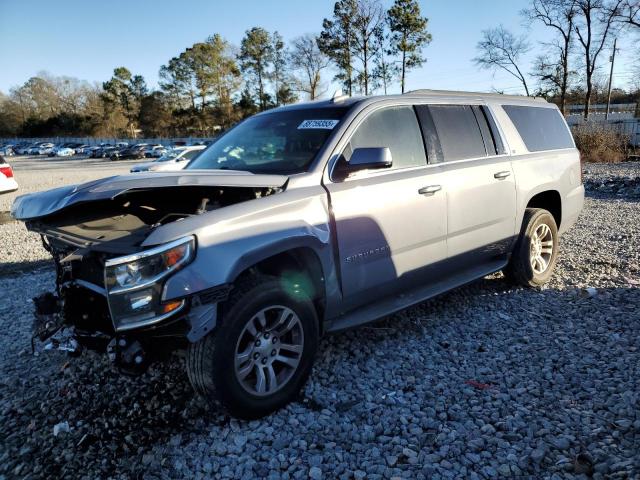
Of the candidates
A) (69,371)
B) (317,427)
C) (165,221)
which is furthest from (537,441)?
(69,371)

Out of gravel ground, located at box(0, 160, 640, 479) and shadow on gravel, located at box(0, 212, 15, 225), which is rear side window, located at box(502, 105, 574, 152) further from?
shadow on gravel, located at box(0, 212, 15, 225)

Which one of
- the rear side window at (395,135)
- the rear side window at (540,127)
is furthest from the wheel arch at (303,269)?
the rear side window at (540,127)

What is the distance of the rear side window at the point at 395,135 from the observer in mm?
3484

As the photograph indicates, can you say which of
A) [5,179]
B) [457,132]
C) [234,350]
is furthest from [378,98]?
[5,179]

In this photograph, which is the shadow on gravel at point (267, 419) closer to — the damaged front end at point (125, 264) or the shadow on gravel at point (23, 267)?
the damaged front end at point (125, 264)

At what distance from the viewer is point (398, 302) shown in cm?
361

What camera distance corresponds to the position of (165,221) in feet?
9.89

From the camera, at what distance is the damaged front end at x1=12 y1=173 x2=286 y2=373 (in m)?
2.45

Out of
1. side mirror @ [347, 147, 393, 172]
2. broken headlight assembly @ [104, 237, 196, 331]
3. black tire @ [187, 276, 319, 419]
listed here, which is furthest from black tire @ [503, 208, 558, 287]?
broken headlight assembly @ [104, 237, 196, 331]

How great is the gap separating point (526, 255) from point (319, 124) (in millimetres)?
2716

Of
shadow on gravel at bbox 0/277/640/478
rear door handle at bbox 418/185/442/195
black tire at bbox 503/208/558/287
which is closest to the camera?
shadow on gravel at bbox 0/277/640/478

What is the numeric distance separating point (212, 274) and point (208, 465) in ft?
3.47

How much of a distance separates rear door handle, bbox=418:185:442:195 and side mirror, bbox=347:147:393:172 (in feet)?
2.06

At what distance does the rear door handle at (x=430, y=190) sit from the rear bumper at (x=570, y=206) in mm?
2354
